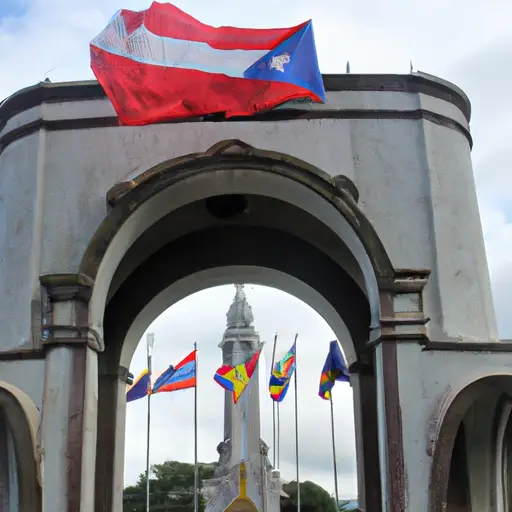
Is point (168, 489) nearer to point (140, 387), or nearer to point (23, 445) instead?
point (140, 387)

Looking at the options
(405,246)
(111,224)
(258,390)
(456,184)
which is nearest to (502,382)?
(405,246)

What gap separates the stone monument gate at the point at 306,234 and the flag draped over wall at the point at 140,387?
8980 mm

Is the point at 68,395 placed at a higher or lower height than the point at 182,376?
lower

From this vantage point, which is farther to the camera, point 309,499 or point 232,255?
point 309,499

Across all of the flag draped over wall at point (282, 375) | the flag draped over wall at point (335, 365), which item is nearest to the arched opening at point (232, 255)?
the flag draped over wall at point (335, 365)

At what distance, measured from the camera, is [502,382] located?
24.0ft

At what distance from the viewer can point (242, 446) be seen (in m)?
38.0

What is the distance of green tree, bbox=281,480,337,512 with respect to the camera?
3672 cm

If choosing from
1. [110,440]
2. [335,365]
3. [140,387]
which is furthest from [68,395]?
[140,387]

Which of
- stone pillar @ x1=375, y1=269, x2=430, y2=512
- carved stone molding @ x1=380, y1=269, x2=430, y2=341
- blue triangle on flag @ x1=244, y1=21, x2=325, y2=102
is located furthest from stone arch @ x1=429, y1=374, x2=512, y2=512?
blue triangle on flag @ x1=244, y1=21, x2=325, y2=102

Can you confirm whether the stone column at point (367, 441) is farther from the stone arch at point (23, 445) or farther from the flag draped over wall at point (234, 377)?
the flag draped over wall at point (234, 377)

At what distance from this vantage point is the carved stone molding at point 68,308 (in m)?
7.57

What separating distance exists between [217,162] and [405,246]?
221cm

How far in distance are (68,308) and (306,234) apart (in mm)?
3852
